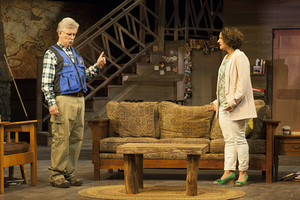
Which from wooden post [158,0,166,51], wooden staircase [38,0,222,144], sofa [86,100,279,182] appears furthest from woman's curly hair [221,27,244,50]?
wooden post [158,0,166,51]

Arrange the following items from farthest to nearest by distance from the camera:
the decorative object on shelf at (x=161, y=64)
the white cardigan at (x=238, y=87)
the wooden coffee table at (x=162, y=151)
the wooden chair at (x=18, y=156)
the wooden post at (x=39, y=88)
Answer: the decorative object on shelf at (x=161, y=64), the wooden post at (x=39, y=88), the white cardigan at (x=238, y=87), the wooden chair at (x=18, y=156), the wooden coffee table at (x=162, y=151)

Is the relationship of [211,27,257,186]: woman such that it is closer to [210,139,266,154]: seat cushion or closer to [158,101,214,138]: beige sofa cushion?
[210,139,266,154]: seat cushion

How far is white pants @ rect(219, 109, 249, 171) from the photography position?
4.29 m

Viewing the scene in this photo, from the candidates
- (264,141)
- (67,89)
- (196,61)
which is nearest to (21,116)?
(196,61)

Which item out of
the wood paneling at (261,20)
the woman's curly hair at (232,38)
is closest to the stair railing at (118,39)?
the wood paneling at (261,20)

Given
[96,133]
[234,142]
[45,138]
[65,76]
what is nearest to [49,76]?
[65,76]

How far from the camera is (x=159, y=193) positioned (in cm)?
383

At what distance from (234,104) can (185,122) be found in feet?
3.29

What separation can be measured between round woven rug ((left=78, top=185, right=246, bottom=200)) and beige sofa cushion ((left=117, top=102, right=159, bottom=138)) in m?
0.99

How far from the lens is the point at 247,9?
8023mm

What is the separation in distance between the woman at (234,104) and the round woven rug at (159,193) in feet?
1.33

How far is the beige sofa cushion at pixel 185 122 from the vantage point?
198 inches

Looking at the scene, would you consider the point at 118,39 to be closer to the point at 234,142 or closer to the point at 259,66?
the point at 259,66

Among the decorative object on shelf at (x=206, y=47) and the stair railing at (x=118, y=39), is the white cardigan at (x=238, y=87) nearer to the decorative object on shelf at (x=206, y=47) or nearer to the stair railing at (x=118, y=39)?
the stair railing at (x=118, y=39)
